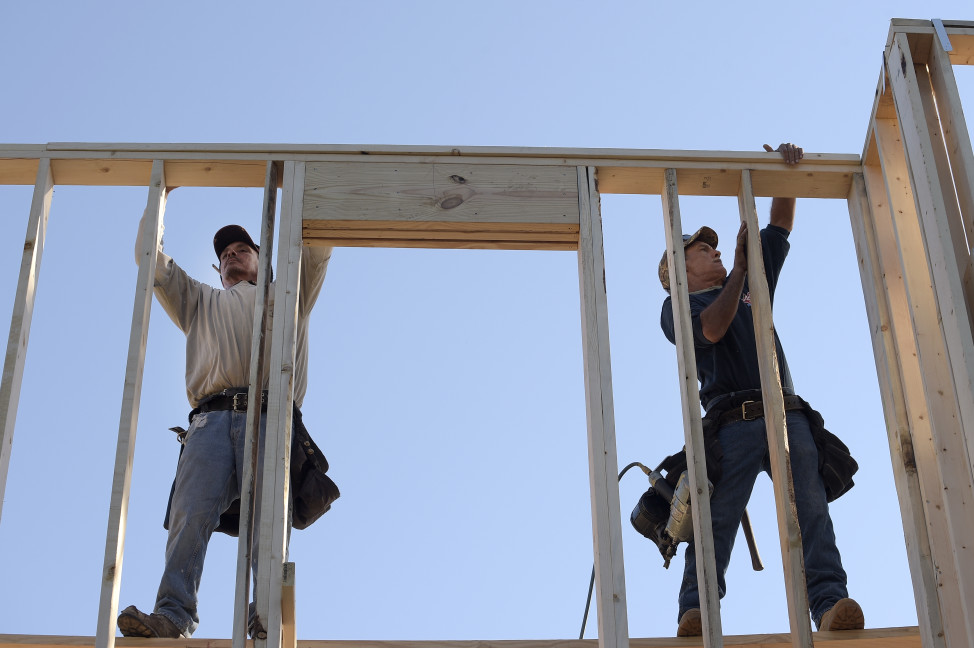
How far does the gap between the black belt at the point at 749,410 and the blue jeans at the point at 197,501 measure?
6.64 feet

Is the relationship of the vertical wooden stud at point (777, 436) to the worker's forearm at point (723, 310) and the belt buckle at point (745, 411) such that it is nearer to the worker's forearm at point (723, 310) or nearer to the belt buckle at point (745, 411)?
the worker's forearm at point (723, 310)

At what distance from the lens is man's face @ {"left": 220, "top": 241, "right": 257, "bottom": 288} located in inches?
260

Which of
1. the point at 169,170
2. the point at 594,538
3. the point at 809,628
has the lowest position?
the point at 809,628

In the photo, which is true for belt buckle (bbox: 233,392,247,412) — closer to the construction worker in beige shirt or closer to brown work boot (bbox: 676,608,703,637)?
the construction worker in beige shirt

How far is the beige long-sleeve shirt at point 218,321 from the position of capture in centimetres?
601

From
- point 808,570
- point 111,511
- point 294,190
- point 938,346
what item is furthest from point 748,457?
point 111,511

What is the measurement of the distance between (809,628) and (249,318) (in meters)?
2.87

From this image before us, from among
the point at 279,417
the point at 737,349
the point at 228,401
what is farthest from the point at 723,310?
the point at 228,401

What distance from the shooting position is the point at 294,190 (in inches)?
217

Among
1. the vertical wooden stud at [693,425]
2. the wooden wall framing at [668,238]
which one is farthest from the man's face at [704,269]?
the vertical wooden stud at [693,425]

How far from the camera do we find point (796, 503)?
562cm

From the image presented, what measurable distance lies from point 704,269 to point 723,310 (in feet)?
2.12

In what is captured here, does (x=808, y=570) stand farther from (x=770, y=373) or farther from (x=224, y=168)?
(x=224, y=168)

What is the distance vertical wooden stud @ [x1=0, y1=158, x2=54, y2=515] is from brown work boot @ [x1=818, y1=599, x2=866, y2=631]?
3.17 m
